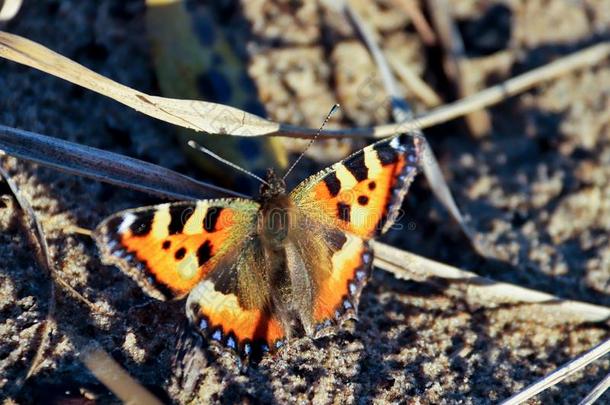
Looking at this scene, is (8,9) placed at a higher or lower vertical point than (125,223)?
higher

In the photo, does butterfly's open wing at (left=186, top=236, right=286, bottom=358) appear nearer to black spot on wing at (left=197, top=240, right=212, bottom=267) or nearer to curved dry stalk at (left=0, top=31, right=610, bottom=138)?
black spot on wing at (left=197, top=240, right=212, bottom=267)

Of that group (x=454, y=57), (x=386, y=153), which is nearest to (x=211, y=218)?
(x=386, y=153)

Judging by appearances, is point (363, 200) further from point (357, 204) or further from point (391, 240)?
point (391, 240)

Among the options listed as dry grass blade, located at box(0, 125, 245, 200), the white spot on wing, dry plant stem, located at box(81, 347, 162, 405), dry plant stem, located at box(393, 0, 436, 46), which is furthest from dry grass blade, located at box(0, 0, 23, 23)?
dry plant stem, located at box(393, 0, 436, 46)

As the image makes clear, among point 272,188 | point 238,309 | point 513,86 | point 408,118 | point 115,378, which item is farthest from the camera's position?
point 513,86

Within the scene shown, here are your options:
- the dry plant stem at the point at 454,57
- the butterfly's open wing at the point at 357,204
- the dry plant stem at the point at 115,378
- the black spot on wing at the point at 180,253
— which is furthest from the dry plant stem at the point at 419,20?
the dry plant stem at the point at 115,378

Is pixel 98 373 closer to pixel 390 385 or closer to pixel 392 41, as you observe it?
pixel 390 385
